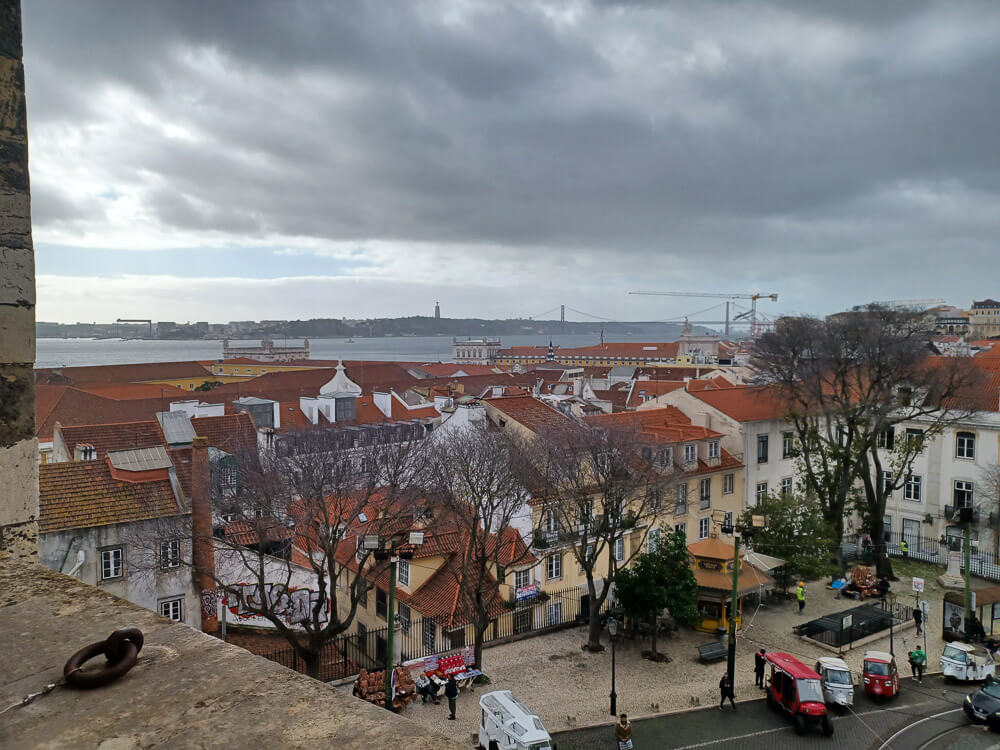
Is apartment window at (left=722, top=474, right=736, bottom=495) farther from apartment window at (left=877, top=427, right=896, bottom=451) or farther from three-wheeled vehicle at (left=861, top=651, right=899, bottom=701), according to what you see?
three-wheeled vehicle at (left=861, top=651, right=899, bottom=701)

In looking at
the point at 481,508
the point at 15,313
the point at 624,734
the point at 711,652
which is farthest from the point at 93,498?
the point at 711,652

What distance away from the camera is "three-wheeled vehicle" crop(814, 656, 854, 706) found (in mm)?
17516

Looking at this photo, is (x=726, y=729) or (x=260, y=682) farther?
(x=726, y=729)

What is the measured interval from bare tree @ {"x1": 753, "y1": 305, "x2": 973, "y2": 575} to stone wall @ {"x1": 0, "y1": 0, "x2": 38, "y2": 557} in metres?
29.5

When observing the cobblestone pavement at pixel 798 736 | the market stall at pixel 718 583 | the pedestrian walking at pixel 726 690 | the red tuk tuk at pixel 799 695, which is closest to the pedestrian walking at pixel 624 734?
the cobblestone pavement at pixel 798 736

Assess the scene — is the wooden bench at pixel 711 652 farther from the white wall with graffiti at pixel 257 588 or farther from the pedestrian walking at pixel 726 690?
the white wall with graffiti at pixel 257 588

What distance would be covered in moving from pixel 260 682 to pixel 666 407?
33.2 meters


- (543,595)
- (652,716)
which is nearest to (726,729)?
(652,716)

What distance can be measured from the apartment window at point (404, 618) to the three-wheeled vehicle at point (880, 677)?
12.9 m

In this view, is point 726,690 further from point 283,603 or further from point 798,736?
point 283,603

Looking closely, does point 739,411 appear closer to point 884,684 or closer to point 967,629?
point 967,629

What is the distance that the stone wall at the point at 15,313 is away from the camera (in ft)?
11.9

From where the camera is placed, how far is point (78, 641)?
2383 millimetres

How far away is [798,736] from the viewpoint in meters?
16.2
